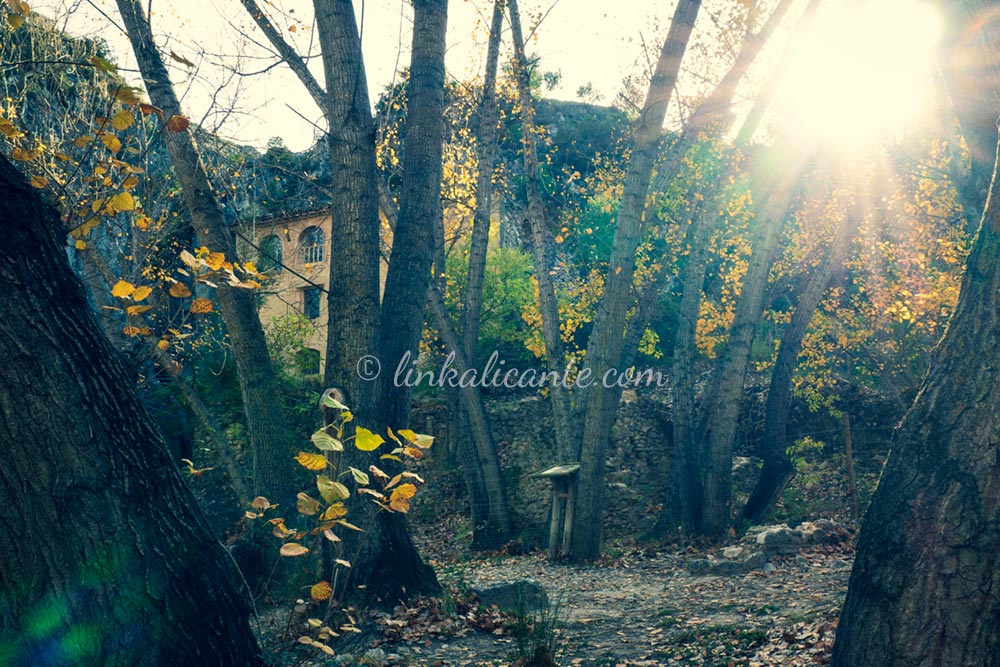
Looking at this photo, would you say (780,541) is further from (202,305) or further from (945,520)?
(202,305)

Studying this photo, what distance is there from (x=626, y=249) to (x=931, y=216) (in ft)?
28.6

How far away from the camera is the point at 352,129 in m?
5.71

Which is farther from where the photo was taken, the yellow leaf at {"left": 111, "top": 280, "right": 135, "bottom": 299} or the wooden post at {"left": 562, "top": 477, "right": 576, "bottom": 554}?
the wooden post at {"left": 562, "top": 477, "right": 576, "bottom": 554}

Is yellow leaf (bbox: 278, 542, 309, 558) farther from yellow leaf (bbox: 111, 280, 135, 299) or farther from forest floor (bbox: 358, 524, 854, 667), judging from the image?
forest floor (bbox: 358, 524, 854, 667)

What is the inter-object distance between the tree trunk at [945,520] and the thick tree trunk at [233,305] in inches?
220

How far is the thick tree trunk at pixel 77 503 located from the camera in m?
2.35

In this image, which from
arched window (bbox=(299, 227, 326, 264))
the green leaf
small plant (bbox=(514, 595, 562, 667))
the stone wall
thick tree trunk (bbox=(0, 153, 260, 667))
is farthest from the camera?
arched window (bbox=(299, 227, 326, 264))

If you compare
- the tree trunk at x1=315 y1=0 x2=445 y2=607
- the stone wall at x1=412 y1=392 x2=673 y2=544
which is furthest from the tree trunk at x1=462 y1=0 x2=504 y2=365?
the tree trunk at x1=315 y1=0 x2=445 y2=607

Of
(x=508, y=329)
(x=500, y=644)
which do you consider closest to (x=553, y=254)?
(x=508, y=329)

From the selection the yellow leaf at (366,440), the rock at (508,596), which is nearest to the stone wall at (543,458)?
the rock at (508,596)

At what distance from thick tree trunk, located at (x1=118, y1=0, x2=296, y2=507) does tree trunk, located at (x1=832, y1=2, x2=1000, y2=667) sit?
5578mm

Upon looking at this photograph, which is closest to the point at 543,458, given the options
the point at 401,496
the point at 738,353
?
the point at 738,353

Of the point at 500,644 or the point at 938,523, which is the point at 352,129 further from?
the point at 938,523

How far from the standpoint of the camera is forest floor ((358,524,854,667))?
490 cm
